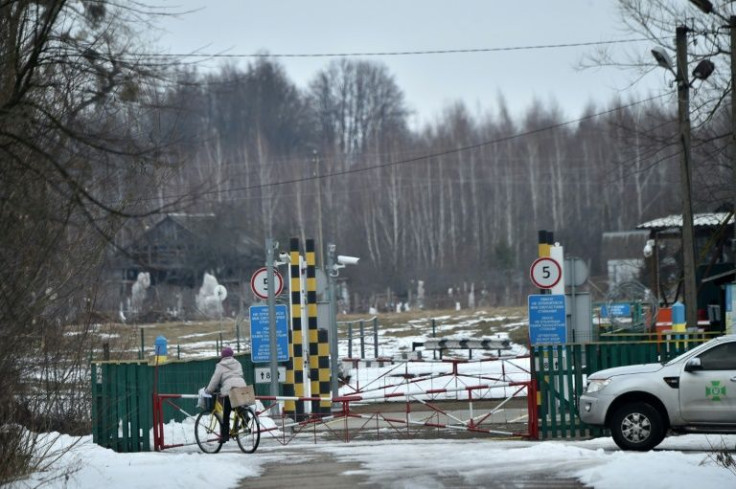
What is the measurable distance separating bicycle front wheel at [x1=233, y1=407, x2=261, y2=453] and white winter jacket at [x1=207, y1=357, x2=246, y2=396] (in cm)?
39

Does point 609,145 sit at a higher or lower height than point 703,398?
higher

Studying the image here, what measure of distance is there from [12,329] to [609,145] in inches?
3759

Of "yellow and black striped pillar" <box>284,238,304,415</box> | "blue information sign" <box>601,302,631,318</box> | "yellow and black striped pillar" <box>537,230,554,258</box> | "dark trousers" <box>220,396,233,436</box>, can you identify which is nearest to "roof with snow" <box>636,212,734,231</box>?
"blue information sign" <box>601,302,631,318</box>

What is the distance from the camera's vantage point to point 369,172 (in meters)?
108

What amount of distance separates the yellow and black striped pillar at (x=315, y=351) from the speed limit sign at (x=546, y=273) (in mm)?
5594

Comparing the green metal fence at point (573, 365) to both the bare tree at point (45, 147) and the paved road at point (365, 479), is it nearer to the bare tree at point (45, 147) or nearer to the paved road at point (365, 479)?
the paved road at point (365, 479)

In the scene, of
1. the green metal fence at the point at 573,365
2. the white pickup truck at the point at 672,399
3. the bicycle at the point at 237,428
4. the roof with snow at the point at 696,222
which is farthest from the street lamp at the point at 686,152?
the roof with snow at the point at 696,222

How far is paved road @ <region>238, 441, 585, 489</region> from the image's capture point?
51.7ft

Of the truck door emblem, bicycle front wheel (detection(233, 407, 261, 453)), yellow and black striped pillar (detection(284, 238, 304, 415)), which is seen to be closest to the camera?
the truck door emblem

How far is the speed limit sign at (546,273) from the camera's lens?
2609 cm

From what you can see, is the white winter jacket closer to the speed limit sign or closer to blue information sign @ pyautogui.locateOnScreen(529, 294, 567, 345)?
blue information sign @ pyautogui.locateOnScreen(529, 294, 567, 345)

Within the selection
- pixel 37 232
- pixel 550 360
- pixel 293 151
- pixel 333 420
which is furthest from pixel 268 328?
pixel 293 151

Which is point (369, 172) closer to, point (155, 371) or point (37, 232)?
point (155, 371)

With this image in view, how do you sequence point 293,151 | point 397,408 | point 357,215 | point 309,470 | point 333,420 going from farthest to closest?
point 293,151
point 357,215
point 397,408
point 333,420
point 309,470
